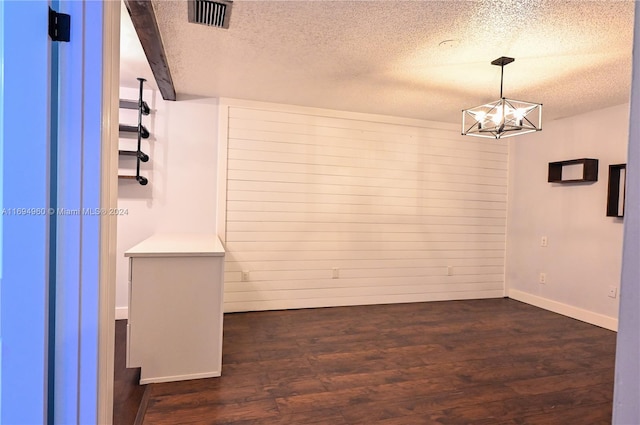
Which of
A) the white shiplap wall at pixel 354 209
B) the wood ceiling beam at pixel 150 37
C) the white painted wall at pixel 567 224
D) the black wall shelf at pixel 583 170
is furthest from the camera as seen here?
the white shiplap wall at pixel 354 209

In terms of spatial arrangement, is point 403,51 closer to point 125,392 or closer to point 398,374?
point 398,374

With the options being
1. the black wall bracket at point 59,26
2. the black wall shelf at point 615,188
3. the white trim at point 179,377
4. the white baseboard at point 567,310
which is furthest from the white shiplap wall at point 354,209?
Result: the black wall bracket at point 59,26

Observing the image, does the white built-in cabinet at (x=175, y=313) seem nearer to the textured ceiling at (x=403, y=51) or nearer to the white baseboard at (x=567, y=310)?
the textured ceiling at (x=403, y=51)

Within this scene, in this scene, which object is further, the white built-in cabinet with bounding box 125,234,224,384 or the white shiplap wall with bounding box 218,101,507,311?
the white shiplap wall with bounding box 218,101,507,311

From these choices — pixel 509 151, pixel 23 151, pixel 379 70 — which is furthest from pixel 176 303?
pixel 509 151

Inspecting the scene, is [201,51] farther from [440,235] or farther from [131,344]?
[440,235]

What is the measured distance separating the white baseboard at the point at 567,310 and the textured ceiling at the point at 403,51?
86.6 inches

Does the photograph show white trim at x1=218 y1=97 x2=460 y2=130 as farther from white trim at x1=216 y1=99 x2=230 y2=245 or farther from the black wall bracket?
the black wall bracket

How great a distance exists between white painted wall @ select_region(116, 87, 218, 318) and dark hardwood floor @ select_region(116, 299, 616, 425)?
113 centimetres

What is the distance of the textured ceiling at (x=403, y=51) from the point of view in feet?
6.48

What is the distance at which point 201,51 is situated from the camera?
255cm

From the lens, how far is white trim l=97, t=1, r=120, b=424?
3.06 feet

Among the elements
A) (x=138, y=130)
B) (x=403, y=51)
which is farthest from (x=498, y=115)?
(x=138, y=130)

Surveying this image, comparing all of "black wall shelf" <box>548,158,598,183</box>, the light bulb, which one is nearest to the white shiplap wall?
"black wall shelf" <box>548,158,598,183</box>
